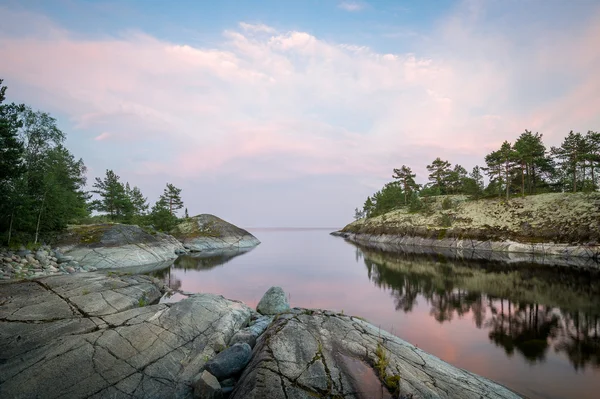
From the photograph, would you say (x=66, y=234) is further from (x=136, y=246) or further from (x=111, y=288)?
(x=111, y=288)

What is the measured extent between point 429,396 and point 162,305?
11582 millimetres

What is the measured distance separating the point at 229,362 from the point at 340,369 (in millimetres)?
3620

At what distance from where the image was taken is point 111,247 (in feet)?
116

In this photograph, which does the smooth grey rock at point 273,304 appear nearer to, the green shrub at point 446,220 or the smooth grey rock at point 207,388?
the smooth grey rock at point 207,388

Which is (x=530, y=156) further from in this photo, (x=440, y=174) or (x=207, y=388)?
(x=207, y=388)

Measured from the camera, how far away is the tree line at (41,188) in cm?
2214

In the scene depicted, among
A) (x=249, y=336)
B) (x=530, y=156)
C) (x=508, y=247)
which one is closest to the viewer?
(x=249, y=336)

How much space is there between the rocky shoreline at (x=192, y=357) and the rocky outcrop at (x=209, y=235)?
54668mm

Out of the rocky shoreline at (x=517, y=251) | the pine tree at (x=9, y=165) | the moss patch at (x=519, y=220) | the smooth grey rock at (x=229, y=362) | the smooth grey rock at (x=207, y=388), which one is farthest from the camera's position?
the moss patch at (x=519, y=220)

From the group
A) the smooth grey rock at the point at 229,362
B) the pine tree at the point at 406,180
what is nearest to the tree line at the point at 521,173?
the pine tree at the point at 406,180

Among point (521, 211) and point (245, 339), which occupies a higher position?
point (521, 211)

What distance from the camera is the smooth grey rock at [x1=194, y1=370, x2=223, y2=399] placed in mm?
6793

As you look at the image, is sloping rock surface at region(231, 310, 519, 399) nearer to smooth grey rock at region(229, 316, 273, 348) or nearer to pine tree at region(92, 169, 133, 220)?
smooth grey rock at region(229, 316, 273, 348)

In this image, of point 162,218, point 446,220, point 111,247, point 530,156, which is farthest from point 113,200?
point 530,156
